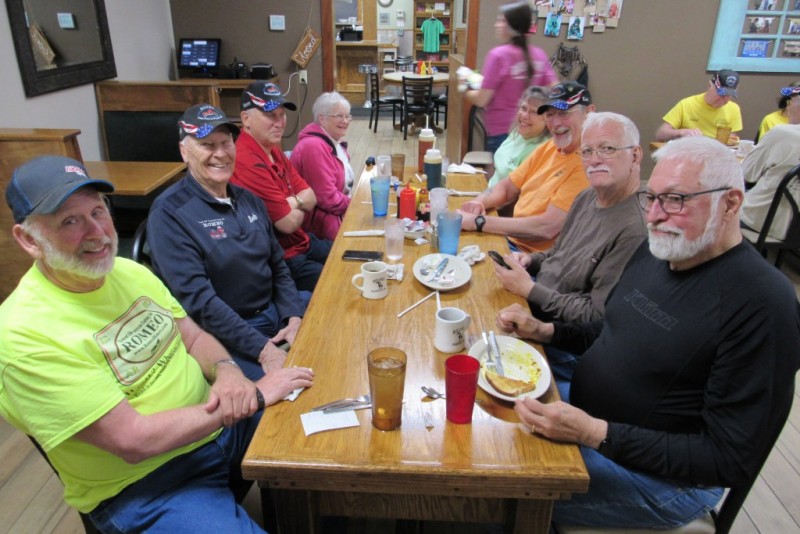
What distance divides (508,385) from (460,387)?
0.18m

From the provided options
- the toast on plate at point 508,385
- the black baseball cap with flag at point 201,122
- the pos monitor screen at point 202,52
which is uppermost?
the pos monitor screen at point 202,52

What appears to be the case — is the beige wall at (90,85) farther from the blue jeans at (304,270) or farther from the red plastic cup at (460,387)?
the red plastic cup at (460,387)

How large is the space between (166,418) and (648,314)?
1.13 metres

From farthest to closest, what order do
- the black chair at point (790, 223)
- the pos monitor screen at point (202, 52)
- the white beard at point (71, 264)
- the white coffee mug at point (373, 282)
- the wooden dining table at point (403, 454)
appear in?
the pos monitor screen at point (202, 52) → the black chair at point (790, 223) → the white coffee mug at point (373, 282) → the white beard at point (71, 264) → the wooden dining table at point (403, 454)

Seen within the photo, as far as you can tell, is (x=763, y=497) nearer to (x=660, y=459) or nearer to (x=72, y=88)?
(x=660, y=459)

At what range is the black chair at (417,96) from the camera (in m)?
7.27

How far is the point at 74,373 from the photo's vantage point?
1.02m

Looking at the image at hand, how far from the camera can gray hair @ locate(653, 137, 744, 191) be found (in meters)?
1.14

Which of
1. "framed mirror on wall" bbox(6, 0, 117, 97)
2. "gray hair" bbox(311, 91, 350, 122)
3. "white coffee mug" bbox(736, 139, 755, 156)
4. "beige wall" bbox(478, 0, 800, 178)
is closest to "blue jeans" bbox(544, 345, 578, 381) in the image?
"gray hair" bbox(311, 91, 350, 122)

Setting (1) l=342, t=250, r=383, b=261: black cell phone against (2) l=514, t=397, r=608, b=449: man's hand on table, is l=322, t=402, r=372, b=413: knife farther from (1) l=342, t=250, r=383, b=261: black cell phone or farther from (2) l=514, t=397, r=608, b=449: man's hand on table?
(1) l=342, t=250, r=383, b=261: black cell phone

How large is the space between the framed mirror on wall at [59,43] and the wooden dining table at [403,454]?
2.95 m

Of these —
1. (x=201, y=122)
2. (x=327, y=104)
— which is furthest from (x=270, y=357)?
(x=327, y=104)

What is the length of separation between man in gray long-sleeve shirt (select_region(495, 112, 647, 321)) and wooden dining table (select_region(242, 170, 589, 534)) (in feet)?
0.94

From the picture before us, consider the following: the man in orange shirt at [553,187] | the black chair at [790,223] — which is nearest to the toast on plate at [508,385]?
the man in orange shirt at [553,187]
